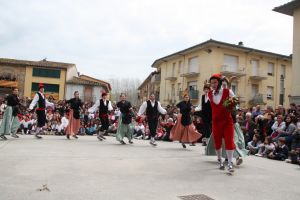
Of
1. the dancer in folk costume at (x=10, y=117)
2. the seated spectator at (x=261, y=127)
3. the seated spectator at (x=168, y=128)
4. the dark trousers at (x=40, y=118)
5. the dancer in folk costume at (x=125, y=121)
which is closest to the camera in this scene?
the dancer in folk costume at (x=10, y=117)

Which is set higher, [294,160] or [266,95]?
[266,95]

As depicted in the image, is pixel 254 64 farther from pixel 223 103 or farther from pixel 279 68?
pixel 223 103

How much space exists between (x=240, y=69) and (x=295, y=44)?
12.8m

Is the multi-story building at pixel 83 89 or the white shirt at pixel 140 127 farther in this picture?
the multi-story building at pixel 83 89

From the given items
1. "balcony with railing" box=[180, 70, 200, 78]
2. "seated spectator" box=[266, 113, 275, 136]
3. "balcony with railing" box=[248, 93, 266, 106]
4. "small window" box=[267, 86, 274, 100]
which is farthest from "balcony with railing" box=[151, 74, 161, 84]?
"seated spectator" box=[266, 113, 275, 136]

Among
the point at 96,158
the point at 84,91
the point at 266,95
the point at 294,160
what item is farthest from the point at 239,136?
the point at 84,91

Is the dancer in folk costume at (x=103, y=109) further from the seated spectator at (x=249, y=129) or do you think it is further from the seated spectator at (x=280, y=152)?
the seated spectator at (x=280, y=152)

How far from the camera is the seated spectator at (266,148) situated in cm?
1054

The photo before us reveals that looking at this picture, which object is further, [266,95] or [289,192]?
[266,95]

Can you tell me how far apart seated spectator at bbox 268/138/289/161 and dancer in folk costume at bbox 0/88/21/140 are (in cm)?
899

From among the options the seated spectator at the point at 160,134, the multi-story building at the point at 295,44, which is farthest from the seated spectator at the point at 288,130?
the multi-story building at the point at 295,44

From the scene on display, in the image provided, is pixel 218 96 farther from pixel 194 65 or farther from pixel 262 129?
pixel 194 65

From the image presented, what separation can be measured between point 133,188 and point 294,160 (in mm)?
6119

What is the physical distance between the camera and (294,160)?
30.1 feet
